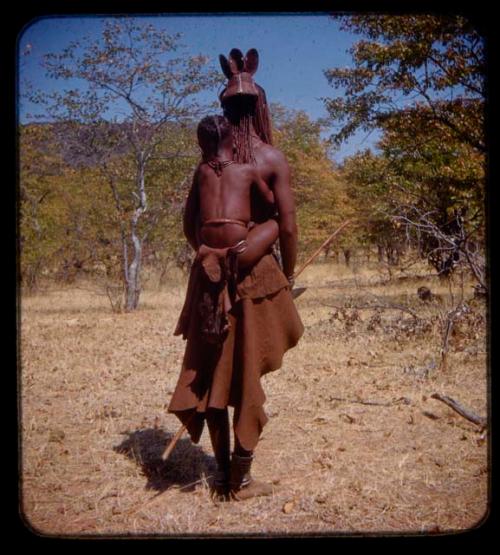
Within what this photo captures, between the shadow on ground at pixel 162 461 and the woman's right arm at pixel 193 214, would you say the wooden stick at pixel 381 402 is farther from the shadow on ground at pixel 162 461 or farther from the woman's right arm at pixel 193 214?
the woman's right arm at pixel 193 214

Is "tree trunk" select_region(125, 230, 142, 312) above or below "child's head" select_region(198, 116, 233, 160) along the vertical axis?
below

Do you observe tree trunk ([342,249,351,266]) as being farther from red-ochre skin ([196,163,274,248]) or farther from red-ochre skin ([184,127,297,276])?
red-ochre skin ([196,163,274,248])

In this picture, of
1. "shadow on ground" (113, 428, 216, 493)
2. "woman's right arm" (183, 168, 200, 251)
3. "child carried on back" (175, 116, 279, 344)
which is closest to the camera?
"child carried on back" (175, 116, 279, 344)

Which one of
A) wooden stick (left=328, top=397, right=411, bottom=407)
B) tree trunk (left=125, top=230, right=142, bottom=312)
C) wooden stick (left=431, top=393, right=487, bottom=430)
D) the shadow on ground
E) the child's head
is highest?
the child's head

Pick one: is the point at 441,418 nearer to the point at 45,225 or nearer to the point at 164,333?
the point at 164,333

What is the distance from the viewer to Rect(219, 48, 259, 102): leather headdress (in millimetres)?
3088

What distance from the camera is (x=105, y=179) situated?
40.7ft

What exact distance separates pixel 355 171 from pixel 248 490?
30.8ft

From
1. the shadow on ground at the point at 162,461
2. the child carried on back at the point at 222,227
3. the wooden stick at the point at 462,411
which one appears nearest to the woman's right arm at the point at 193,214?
the child carried on back at the point at 222,227

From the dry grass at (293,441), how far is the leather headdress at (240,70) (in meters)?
2.24

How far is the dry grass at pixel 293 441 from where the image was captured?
3170 mm


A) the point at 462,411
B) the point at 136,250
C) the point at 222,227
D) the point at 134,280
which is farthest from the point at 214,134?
the point at 134,280

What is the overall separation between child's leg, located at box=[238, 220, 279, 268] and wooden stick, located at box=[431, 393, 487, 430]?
2.29 meters

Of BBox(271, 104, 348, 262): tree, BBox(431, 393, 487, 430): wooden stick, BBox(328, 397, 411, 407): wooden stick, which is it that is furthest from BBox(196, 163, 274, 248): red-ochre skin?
BBox(271, 104, 348, 262): tree
